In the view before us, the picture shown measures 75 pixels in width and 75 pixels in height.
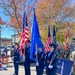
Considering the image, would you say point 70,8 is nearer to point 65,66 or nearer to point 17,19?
point 17,19

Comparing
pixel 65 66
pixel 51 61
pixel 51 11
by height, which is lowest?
pixel 65 66

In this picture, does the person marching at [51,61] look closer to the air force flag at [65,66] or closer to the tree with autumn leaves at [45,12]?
the air force flag at [65,66]

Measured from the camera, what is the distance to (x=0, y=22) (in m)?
24.3

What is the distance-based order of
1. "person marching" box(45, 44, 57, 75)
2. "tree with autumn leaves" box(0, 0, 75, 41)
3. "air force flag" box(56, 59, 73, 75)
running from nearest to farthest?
"person marching" box(45, 44, 57, 75) → "air force flag" box(56, 59, 73, 75) → "tree with autumn leaves" box(0, 0, 75, 41)

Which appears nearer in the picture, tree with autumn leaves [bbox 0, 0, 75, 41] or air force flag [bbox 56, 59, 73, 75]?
air force flag [bbox 56, 59, 73, 75]

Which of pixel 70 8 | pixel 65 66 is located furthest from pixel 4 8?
pixel 65 66

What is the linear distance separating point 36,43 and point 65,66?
6.06 ft

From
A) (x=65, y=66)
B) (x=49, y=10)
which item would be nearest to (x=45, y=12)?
(x=49, y=10)

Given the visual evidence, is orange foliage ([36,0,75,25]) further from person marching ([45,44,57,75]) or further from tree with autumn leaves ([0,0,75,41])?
person marching ([45,44,57,75])

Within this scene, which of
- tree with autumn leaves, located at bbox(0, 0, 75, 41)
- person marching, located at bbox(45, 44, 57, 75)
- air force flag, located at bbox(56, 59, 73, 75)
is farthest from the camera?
tree with autumn leaves, located at bbox(0, 0, 75, 41)

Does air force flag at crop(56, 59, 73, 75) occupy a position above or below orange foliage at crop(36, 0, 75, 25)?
below

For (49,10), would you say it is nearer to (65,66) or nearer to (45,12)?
(45,12)

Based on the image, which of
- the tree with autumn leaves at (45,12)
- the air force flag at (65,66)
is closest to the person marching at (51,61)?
the air force flag at (65,66)

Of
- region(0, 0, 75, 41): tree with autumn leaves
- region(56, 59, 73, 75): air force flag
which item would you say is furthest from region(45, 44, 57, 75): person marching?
region(0, 0, 75, 41): tree with autumn leaves
